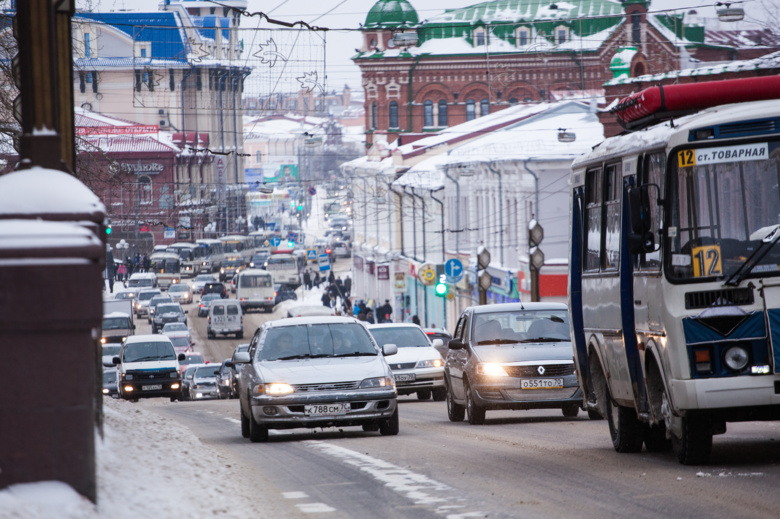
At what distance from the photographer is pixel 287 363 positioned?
16453mm

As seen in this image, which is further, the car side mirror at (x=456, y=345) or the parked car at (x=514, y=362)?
the car side mirror at (x=456, y=345)

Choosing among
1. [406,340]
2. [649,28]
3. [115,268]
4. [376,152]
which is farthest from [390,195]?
[406,340]

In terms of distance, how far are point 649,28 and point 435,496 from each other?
68.1m

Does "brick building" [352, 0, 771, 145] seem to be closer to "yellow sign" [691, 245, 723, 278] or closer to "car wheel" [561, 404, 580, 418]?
"car wheel" [561, 404, 580, 418]

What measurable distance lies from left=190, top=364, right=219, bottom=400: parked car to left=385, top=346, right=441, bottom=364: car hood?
1404 centimetres

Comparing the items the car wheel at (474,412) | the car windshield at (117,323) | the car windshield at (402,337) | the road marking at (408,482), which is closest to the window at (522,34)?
the car windshield at (117,323)

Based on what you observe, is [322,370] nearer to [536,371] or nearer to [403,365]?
[536,371]

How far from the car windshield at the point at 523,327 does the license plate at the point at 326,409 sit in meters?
3.78

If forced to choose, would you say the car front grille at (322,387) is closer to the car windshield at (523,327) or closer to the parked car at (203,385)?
the car windshield at (523,327)

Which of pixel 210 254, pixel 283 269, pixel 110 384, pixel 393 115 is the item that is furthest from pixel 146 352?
pixel 283 269

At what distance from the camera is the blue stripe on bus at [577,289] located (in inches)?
559

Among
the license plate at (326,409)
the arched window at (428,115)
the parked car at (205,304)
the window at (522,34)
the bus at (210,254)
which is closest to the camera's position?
the license plate at (326,409)

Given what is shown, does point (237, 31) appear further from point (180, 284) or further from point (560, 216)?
point (180, 284)

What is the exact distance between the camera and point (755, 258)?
1016 centimetres
